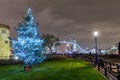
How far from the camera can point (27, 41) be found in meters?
34.5

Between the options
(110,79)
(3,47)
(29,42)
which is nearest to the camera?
(110,79)

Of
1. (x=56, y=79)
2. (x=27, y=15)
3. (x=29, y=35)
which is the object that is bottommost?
(x=56, y=79)

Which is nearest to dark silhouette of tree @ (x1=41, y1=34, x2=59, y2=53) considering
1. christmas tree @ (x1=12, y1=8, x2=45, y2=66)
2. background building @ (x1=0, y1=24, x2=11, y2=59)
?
background building @ (x1=0, y1=24, x2=11, y2=59)

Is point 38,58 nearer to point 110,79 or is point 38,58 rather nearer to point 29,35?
point 29,35

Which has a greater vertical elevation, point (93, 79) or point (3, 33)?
point (3, 33)

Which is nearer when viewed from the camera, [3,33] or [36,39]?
[36,39]

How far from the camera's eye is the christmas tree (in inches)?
1357

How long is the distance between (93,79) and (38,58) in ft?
50.6

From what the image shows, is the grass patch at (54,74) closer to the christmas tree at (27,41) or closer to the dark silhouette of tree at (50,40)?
the christmas tree at (27,41)

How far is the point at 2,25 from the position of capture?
64375 mm

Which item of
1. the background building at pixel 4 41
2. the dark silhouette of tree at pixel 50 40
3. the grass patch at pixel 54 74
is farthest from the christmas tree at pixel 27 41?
the dark silhouette of tree at pixel 50 40

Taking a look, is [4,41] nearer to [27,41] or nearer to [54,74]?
[27,41]

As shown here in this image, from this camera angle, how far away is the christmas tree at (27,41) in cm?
3447

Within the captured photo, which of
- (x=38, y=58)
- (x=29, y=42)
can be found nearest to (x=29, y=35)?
(x=29, y=42)
